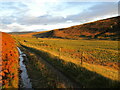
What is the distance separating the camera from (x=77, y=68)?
531 inches

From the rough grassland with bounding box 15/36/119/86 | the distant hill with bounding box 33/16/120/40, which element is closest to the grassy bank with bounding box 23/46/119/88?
the rough grassland with bounding box 15/36/119/86

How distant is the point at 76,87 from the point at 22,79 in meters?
6.66

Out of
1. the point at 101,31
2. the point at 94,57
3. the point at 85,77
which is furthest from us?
the point at 101,31

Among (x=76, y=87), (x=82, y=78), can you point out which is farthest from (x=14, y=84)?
(x=82, y=78)

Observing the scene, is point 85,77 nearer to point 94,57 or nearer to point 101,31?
point 94,57

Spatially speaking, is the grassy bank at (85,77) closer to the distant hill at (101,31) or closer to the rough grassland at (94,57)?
the rough grassland at (94,57)

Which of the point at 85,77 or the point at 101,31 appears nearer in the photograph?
the point at 85,77

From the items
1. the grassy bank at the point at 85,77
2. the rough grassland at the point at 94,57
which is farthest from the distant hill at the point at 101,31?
the grassy bank at the point at 85,77

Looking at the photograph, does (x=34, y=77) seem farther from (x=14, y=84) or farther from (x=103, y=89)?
(x=103, y=89)

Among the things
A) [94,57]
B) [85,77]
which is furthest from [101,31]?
[85,77]

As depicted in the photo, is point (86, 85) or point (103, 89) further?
point (86, 85)

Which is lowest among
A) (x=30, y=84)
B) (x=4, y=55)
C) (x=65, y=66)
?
(x=30, y=84)

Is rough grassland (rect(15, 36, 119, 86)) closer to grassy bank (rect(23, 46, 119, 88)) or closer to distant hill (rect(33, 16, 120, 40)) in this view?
grassy bank (rect(23, 46, 119, 88))

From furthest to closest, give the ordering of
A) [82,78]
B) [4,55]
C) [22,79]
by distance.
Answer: [4,55]
[22,79]
[82,78]
